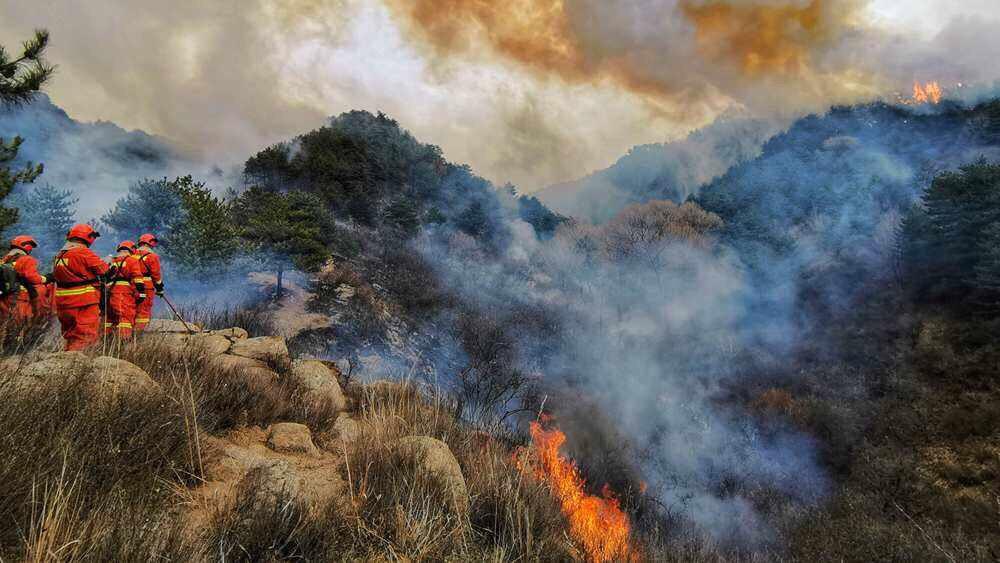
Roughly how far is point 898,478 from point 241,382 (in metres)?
19.0

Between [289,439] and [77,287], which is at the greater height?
[77,287]

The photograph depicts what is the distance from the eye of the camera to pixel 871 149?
51.0 meters

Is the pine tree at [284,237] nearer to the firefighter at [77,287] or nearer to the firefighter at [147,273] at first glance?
the firefighter at [147,273]

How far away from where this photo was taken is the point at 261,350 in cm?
638

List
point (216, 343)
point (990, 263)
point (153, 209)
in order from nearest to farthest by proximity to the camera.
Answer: point (216, 343) < point (153, 209) < point (990, 263)

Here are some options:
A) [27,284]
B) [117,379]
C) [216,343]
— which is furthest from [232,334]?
[117,379]

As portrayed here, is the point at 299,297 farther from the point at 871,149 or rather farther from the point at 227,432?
the point at 871,149

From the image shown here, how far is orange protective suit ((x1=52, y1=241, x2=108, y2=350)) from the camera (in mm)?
5871

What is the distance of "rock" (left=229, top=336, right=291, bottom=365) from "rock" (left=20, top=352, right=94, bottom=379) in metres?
3.21

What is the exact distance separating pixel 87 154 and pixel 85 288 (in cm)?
5016

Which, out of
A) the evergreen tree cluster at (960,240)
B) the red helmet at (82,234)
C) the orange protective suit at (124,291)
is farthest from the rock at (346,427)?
the evergreen tree cluster at (960,240)

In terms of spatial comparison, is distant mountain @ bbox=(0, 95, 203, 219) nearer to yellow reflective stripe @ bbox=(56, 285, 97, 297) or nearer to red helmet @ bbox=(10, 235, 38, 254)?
red helmet @ bbox=(10, 235, 38, 254)

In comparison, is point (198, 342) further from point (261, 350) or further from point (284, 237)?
point (284, 237)

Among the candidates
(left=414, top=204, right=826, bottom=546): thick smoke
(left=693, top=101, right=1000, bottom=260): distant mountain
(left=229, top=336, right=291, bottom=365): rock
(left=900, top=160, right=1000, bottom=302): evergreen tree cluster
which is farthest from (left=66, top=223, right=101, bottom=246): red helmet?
(left=693, top=101, right=1000, bottom=260): distant mountain
